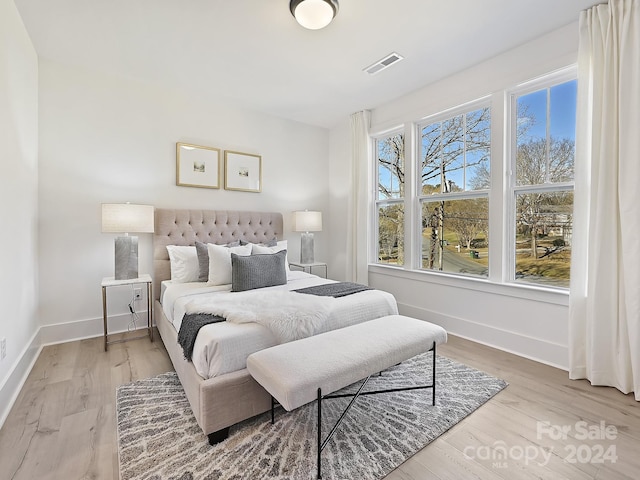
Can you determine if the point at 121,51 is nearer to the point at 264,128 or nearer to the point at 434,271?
the point at 264,128

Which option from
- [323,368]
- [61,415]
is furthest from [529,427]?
[61,415]

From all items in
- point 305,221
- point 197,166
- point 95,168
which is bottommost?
point 305,221

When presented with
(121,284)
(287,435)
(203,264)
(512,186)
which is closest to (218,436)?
(287,435)

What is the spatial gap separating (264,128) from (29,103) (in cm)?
243

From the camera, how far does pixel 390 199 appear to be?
13.6ft

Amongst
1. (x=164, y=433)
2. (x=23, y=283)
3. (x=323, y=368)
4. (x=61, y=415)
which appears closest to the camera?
(x=323, y=368)

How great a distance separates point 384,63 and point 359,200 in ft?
5.72

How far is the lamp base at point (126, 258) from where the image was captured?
3.06m

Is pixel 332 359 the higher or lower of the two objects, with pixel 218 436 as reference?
higher

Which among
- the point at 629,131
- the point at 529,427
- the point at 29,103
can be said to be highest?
the point at 29,103

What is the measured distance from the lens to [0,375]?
1.92 metres

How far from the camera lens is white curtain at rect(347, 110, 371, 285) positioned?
4.24m

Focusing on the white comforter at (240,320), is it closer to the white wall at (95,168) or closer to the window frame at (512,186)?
the white wall at (95,168)

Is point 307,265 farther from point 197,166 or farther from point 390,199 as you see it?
point 197,166
